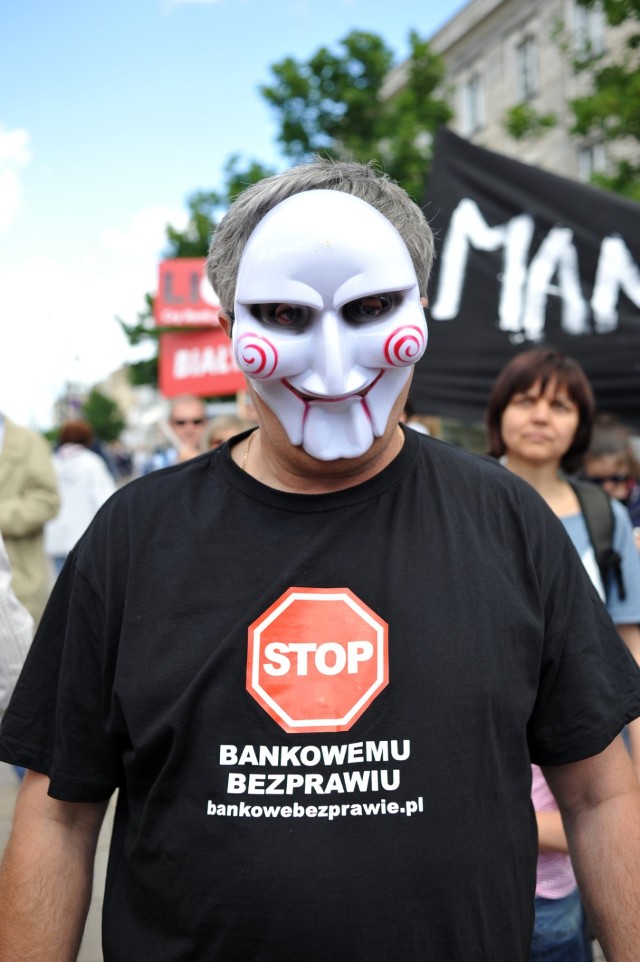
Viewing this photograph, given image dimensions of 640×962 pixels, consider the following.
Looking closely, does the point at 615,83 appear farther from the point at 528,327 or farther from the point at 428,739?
the point at 428,739

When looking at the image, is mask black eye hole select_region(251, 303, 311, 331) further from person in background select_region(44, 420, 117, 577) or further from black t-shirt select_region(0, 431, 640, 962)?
person in background select_region(44, 420, 117, 577)

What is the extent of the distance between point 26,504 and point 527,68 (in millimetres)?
24512

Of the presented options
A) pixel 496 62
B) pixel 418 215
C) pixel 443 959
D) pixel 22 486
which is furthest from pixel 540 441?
pixel 496 62

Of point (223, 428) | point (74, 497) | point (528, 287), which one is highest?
point (528, 287)

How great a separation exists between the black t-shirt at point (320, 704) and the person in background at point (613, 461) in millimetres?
2339

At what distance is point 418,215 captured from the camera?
1646 millimetres

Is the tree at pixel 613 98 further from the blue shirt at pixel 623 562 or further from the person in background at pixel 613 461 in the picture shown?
the blue shirt at pixel 623 562

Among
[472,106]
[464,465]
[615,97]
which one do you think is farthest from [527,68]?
[464,465]

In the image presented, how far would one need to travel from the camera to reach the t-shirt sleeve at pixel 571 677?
1525mm

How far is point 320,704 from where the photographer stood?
4.66ft

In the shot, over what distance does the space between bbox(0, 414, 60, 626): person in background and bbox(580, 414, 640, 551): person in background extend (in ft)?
7.20

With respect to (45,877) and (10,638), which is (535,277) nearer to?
(10,638)

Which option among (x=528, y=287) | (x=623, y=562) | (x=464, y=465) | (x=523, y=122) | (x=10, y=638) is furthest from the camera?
(x=523, y=122)

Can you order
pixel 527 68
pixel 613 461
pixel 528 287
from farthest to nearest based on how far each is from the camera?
pixel 527 68
pixel 528 287
pixel 613 461
